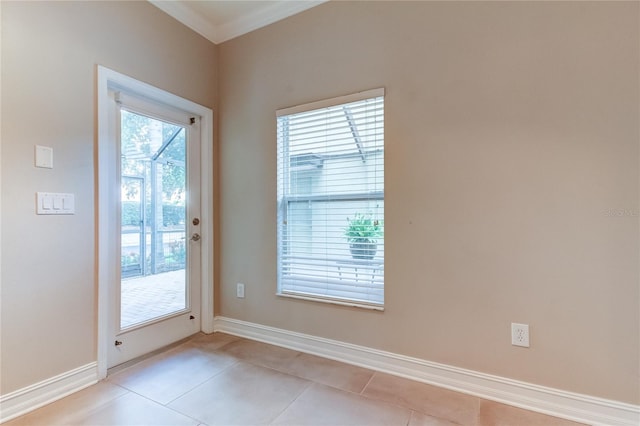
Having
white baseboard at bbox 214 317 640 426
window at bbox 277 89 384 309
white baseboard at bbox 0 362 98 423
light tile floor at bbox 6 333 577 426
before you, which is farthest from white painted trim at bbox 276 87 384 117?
white baseboard at bbox 0 362 98 423

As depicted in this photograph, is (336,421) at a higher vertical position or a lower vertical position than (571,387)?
lower

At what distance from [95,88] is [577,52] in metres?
2.88

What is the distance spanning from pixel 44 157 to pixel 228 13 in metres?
1.82

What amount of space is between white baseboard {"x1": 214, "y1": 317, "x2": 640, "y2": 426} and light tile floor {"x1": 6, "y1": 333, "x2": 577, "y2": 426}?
54 mm

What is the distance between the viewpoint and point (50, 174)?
1.74 m

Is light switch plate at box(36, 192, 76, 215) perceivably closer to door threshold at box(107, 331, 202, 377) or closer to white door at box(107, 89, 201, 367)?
white door at box(107, 89, 201, 367)

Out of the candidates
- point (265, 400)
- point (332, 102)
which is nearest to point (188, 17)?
point (332, 102)

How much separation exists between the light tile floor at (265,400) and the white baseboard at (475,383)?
0.05 m

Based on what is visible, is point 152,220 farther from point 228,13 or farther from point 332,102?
point 228,13

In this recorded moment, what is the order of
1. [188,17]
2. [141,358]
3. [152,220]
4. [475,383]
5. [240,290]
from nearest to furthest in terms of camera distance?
1. [475,383]
2. [141,358]
3. [152,220]
4. [188,17]
5. [240,290]

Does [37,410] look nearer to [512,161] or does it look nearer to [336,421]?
[336,421]

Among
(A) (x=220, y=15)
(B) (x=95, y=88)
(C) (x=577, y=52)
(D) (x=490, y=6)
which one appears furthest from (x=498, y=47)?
(B) (x=95, y=88)

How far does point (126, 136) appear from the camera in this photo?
218 cm

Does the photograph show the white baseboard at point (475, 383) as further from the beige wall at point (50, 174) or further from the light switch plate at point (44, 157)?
the light switch plate at point (44, 157)
